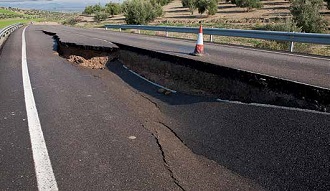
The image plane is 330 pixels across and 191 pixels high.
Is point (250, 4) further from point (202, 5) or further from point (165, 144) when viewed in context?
point (165, 144)

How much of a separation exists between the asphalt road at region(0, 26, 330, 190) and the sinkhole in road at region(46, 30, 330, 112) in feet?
1.73

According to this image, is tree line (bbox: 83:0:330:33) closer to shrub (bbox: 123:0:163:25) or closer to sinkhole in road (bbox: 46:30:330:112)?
shrub (bbox: 123:0:163:25)

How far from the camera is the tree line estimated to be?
26.4m

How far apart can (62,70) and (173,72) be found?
11.3ft

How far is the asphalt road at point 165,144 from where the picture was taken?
3.61m

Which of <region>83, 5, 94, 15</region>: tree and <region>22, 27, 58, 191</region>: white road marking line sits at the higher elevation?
<region>83, 5, 94, 15</region>: tree

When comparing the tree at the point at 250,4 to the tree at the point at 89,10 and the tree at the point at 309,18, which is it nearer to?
the tree at the point at 309,18

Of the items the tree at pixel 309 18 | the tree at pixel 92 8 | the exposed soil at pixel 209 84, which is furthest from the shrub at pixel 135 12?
the tree at pixel 92 8

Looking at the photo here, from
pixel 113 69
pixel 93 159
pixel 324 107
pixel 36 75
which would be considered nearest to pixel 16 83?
pixel 36 75

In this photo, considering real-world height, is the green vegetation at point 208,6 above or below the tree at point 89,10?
below

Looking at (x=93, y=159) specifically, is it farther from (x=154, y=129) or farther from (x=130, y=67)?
(x=130, y=67)

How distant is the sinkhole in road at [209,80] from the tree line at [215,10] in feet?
37.8

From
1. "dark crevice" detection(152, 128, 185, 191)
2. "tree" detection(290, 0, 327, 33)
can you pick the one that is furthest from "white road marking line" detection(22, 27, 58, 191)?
"tree" detection(290, 0, 327, 33)

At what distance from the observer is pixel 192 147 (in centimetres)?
466
